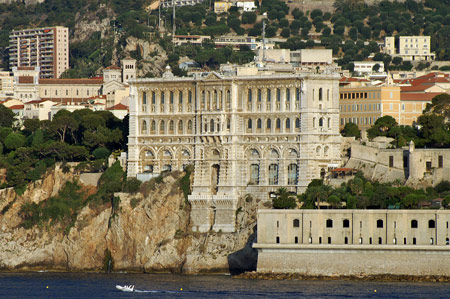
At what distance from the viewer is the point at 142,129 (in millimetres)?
120750

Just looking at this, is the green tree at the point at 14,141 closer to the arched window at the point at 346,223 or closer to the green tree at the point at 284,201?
the green tree at the point at 284,201

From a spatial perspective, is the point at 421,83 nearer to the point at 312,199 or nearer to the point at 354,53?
the point at 312,199

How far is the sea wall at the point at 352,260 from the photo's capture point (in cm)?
10206

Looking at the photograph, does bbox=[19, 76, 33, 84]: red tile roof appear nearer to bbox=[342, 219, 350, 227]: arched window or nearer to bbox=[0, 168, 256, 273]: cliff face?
bbox=[0, 168, 256, 273]: cliff face

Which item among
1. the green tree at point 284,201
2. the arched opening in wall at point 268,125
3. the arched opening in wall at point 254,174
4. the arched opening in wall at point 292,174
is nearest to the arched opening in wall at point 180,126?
the arched opening in wall at point 254,174

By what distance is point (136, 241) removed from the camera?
115 metres

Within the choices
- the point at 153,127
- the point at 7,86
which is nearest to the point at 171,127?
the point at 153,127

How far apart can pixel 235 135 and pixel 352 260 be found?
17314 millimetres

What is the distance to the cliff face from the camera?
367 feet

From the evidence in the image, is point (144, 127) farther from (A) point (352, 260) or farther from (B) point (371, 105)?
(A) point (352, 260)

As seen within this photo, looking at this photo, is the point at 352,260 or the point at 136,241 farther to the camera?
the point at 136,241

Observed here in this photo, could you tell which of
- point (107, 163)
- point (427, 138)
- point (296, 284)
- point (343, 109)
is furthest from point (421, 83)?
point (296, 284)

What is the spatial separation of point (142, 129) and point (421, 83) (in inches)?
1381

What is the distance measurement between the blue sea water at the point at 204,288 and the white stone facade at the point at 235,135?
8.81m
